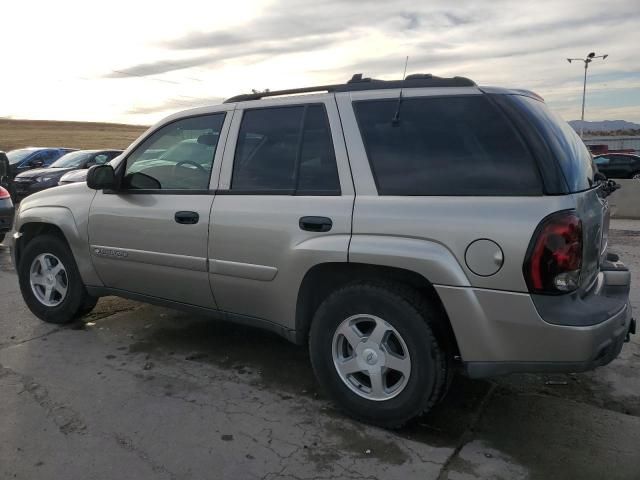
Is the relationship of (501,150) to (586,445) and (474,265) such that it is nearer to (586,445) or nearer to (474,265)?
(474,265)

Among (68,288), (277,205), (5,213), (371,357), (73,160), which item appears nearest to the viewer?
(371,357)

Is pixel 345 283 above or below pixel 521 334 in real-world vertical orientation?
above

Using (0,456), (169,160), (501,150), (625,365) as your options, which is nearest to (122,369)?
(0,456)

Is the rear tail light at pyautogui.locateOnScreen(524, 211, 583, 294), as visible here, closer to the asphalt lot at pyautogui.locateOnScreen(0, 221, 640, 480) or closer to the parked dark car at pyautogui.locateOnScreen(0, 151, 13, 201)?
the asphalt lot at pyautogui.locateOnScreen(0, 221, 640, 480)

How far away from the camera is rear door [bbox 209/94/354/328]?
127 inches

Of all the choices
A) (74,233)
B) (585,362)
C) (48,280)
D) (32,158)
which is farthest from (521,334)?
(32,158)

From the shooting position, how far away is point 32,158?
18250 mm

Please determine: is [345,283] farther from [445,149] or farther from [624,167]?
[624,167]

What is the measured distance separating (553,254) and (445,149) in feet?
2.50

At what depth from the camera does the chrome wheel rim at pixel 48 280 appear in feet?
16.0

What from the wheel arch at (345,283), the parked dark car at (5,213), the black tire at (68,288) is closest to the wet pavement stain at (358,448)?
the wheel arch at (345,283)

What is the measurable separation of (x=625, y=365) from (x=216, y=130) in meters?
3.32

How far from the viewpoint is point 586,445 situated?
3031 millimetres

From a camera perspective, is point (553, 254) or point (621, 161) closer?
→ point (553, 254)
